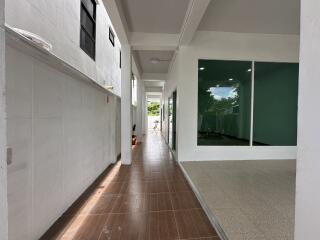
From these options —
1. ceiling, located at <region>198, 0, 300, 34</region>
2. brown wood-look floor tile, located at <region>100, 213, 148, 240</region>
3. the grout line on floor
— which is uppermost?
ceiling, located at <region>198, 0, 300, 34</region>

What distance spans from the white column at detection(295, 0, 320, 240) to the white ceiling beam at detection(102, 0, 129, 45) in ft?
9.14

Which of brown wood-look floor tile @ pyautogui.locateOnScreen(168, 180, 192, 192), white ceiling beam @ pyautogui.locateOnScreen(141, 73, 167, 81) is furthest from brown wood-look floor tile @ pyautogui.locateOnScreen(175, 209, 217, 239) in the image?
white ceiling beam @ pyautogui.locateOnScreen(141, 73, 167, 81)

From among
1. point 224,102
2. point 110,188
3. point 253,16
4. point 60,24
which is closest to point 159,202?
point 110,188

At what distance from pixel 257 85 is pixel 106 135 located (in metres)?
3.87

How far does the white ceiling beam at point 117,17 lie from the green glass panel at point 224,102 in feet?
6.30

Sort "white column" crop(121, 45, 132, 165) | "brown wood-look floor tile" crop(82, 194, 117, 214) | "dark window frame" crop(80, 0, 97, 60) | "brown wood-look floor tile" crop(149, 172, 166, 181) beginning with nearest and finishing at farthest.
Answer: "brown wood-look floor tile" crop(82, 194, 117, 214)
"dark window frame" crop(80, 0, 97, 60)
"brown wood-look floor tile" crop(149, 172, 166, 181)
"white column" crop(121, 45, 132, 165)

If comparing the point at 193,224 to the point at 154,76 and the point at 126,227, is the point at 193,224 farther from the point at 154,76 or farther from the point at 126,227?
the point at 154,76

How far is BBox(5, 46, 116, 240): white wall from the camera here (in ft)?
4.45

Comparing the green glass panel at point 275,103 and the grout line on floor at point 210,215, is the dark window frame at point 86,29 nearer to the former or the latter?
the grout line on floor at point 210,215

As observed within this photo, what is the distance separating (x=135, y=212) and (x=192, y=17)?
10.4 feet

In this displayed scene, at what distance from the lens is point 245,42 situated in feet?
14.8

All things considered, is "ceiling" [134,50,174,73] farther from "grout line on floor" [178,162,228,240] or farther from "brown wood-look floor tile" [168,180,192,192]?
"grout line on floor" [178,162,228,240]

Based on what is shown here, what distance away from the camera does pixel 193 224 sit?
1992mm

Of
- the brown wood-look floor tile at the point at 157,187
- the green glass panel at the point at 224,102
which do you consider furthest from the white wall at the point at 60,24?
the green glass panel at the point at 224,102
